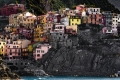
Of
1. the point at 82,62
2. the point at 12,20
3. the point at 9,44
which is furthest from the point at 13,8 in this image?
the point at 82,62

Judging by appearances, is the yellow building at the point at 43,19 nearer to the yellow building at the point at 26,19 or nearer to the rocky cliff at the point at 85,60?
the yellow building at the point at 26,19

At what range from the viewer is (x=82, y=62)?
268ft

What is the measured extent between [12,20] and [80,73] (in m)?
17.1

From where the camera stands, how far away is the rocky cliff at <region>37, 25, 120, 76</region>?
8062cm

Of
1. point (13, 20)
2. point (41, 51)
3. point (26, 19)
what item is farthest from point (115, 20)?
point (13, 20)

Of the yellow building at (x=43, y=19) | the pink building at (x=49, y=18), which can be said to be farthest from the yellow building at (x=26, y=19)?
the pink building at (x=49, y=18)

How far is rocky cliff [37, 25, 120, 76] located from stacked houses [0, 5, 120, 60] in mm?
1240

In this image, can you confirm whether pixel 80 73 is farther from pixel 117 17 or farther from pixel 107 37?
pixel 117 17

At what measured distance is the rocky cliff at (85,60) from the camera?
80625mm

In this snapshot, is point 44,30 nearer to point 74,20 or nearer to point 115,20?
point 74,20

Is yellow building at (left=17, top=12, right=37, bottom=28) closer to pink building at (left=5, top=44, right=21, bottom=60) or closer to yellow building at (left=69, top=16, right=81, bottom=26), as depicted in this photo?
yellow building at (left=69, top=16, right=81, bottom=26)

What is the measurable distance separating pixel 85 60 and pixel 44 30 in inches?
353

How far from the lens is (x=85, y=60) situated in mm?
81750

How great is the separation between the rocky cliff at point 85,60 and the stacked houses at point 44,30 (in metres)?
1.24
